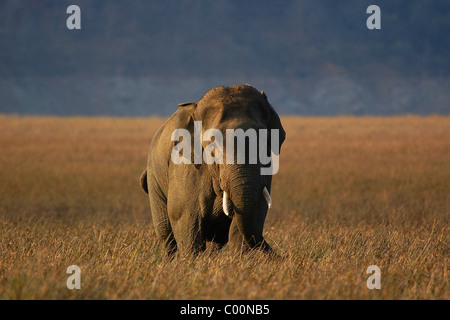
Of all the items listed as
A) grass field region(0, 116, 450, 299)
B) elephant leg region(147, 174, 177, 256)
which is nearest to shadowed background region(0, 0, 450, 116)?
grass field region(0, 116, 450, 299)

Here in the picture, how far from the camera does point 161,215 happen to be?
27.9 feet

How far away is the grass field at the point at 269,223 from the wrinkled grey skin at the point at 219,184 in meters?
0.25

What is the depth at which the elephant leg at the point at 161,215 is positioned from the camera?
844cm

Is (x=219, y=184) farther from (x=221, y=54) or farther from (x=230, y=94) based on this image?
(x=221, y=54)

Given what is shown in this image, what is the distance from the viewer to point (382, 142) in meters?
36.6

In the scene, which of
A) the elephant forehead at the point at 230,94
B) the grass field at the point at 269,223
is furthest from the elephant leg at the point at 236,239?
the elephant forehead at the point at 230,94

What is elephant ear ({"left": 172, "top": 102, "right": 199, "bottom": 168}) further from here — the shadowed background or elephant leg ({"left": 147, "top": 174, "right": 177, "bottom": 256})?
the shadowed background

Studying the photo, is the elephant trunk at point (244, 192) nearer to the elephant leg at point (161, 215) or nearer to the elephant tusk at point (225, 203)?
the elephant tusk at point (225, 203)

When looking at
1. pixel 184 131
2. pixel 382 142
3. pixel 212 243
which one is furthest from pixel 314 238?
pixel 382 142

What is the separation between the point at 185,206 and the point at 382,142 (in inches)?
1192

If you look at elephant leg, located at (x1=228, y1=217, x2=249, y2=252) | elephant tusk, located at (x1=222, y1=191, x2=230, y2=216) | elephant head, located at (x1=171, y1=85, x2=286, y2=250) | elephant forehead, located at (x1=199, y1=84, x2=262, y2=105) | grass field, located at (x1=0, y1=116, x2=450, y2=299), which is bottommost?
grass field, located at (x1=0, y1=116, x2=450, y2=299)

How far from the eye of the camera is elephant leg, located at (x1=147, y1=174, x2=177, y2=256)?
844 cm

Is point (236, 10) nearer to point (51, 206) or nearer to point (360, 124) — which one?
point (360, 124)

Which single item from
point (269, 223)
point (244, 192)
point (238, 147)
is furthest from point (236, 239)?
point (269, 223)
